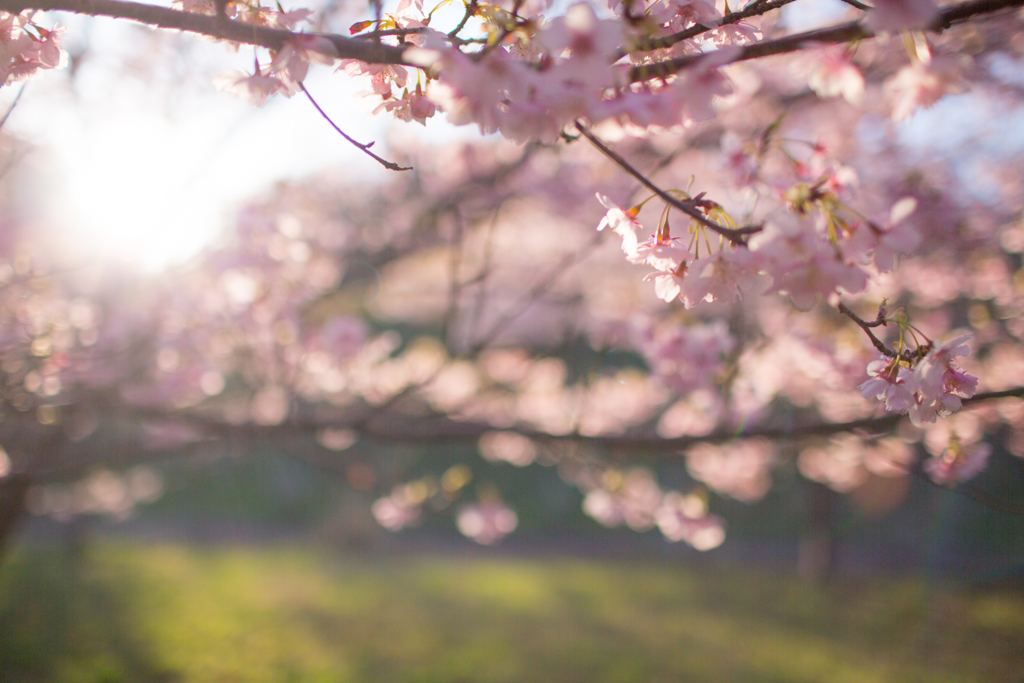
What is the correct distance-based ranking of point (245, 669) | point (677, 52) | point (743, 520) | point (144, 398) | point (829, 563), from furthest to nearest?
point (743, 520) → point (829, 563) → point (245, 669) → point (144, 398) → point (677, 52)

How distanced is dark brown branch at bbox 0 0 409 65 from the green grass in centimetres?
496

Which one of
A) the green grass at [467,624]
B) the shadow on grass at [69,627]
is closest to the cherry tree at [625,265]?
the green grass at [467,624]

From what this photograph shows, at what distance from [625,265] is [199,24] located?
7.12m

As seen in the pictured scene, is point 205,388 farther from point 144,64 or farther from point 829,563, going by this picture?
point 829,563

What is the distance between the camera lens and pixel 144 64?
3.62 meters

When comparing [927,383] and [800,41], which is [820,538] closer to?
[927,383]

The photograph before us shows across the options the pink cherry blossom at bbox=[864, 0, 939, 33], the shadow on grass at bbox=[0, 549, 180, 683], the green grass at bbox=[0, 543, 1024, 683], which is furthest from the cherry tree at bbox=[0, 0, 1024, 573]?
the shadow on grass at bbox=[0, 549, 180, 683]

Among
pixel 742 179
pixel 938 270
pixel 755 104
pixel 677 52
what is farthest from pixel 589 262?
pixel 677 52

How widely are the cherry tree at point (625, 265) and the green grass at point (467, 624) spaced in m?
1.89

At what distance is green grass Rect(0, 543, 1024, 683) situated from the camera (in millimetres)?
4793

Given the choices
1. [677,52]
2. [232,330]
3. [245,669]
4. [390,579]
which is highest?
[677,52]

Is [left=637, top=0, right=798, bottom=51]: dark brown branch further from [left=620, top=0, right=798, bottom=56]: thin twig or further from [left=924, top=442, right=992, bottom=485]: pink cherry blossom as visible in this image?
[left=924, top=442, right=992, bottom=485]: pink cherry blossom

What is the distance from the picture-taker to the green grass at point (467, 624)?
15.7 ft

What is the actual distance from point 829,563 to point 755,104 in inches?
287
